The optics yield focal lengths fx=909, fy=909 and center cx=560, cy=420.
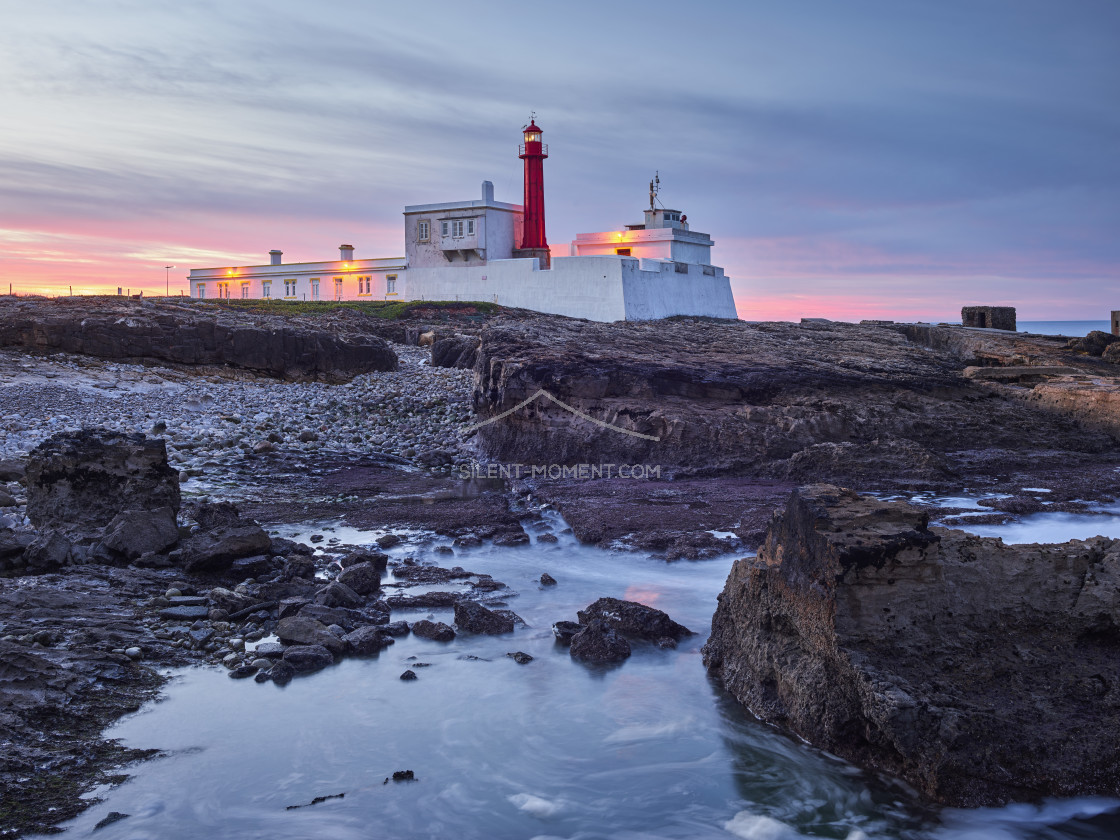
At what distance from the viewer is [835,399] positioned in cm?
1603

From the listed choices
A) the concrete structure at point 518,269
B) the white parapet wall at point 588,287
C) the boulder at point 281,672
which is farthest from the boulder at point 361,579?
the concrete structure at point 518,269

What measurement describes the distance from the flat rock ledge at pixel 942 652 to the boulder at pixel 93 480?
21.5 feet

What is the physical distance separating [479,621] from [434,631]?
408 mm

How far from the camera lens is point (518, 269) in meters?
40.0

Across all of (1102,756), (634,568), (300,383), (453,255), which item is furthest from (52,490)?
(453,255)

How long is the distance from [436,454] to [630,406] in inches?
141

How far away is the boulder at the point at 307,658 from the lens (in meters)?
6.57

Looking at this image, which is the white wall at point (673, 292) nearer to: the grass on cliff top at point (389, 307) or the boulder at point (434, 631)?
the grass on cliff top at point (389, 307)

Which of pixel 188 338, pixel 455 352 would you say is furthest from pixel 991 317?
pixel 188 338

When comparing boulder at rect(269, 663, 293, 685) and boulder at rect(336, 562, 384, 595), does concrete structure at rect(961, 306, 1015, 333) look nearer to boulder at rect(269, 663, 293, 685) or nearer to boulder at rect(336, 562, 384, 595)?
boulder at rect(336, 562, 384, 595)

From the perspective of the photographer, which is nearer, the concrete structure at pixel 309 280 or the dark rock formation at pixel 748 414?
the dark rock formation at pixel 748 414

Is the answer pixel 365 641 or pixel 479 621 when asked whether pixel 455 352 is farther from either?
pixel 365 641

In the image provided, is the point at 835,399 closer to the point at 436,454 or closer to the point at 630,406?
the point at 630,406

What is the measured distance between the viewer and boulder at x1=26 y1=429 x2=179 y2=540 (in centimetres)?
924
